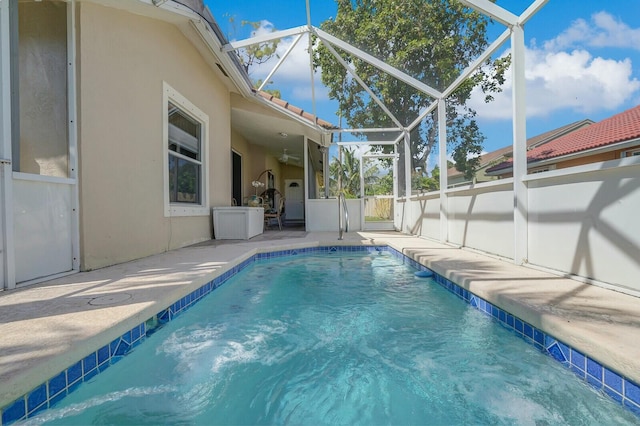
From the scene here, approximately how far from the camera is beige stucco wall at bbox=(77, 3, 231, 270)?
10.3 feet

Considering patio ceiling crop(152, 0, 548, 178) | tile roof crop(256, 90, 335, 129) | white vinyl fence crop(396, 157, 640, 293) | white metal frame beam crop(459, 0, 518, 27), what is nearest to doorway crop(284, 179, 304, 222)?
patio ceiling crop(152, 0, 548, 178)

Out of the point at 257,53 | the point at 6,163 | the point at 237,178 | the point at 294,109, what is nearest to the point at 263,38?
the point at 294,109

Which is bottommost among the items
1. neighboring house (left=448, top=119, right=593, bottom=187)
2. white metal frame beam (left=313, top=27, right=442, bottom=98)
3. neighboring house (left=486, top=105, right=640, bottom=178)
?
neighboring house (left=448, top=119, right=593, bottom=187)

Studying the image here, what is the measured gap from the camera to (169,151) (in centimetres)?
479

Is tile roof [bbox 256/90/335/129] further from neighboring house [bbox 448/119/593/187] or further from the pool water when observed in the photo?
the pool water

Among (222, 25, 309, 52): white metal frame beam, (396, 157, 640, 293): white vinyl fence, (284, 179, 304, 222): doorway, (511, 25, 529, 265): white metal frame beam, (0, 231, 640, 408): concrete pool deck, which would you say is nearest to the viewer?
(0, 231, 640, 408): concrete pool deck

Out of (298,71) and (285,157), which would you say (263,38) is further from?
(285,157)

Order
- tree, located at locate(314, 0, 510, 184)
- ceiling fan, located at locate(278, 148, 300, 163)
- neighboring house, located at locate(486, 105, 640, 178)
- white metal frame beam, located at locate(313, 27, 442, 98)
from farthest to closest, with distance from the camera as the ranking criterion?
1. ceiling fan, located at locate(278, 148, 300, 163)
2. neighboring house, located at locate(486, 105, 640, 178)
3. tree, located at locate(314, 0, 510, 184)
4. white metal frame beam, located at locate(313, 27, 442, 98)

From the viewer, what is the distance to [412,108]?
23.1ft

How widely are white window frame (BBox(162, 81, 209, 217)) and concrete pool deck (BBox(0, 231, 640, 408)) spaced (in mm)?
1460

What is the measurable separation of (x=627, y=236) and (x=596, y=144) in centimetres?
635

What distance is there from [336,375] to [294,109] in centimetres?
658

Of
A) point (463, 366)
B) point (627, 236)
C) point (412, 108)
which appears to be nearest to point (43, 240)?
point (463, 366)

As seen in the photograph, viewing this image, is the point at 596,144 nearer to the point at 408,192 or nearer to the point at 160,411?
the point at 408,192
